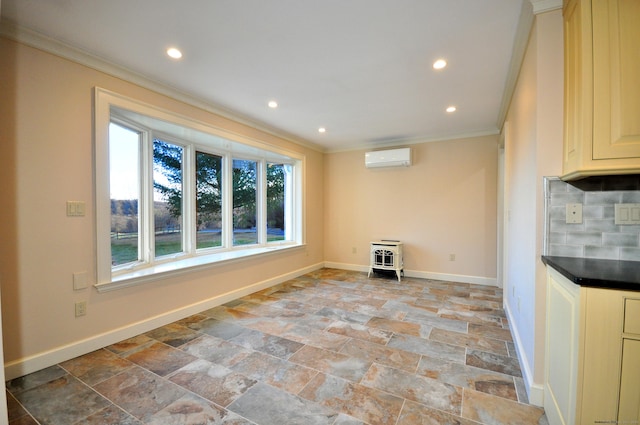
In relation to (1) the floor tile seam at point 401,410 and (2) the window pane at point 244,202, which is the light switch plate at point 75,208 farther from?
(1) the floor tile seam at point 401,410

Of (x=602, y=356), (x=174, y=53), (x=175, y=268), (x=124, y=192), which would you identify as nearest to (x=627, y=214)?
(x=602, y=356)

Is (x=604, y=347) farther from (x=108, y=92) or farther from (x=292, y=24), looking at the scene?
(x=108, y=92)

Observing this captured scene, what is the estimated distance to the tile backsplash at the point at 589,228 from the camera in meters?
1.50

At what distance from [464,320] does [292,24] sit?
126 inches

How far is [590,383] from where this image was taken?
1123 millimetres

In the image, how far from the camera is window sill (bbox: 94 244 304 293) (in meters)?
2.44

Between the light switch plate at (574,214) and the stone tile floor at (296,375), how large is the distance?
1134 mm

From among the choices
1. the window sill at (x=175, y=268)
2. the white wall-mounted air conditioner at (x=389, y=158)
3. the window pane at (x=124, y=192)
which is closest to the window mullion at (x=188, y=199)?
the window sill at (x=175, y=268)

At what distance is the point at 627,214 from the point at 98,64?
3.86 meters

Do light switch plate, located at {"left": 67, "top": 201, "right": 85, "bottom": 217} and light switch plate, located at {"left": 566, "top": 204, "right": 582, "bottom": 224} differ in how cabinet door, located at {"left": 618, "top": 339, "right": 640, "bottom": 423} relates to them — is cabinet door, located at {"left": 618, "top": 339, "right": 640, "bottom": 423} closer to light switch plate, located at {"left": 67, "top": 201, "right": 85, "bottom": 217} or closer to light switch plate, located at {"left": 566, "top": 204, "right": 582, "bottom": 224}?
light switch plate, located at {"left": 566, "top": 204, "right": 582, "bottom": 224}

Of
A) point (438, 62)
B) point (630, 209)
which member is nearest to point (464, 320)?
point (630, 209)

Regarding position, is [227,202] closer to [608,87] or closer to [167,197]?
[167,197]

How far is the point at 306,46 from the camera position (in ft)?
6.97

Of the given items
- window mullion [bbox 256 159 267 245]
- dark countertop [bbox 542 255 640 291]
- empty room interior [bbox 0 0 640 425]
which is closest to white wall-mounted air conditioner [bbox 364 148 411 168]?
empty room interior [bbox 0 0 640 425]
